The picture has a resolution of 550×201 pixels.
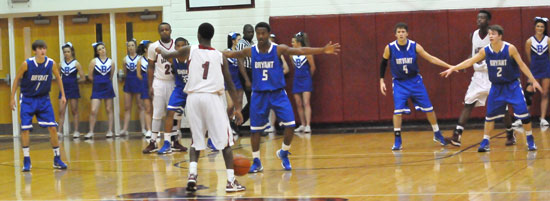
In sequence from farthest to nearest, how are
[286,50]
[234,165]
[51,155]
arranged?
[51,155] → [286,50] → [234,165]

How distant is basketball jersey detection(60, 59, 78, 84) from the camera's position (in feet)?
54.4

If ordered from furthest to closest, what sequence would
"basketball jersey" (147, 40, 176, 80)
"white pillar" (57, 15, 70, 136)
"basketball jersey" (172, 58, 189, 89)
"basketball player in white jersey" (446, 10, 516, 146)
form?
"white pillar" (57, 15, 70, 136)
"basketball jersey" (147, 40, 176, 80)
"basketball player in white jersey" (446, 10, 516, 146)
"basketball jersey" (172, 58, 189, 89)

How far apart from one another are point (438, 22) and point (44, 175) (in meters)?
8.72

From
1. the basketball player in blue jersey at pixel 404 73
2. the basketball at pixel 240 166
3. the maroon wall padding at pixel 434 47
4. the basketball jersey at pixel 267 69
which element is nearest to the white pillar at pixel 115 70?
the maroon wall padding at pixel 434 47

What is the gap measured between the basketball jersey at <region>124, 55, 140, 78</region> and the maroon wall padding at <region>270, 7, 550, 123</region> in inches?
113

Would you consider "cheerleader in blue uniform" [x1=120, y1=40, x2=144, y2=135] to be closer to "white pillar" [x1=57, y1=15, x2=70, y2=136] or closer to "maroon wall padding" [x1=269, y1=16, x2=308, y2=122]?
"white pillar" [x1=57, y1=15, x2=70, y2=136]

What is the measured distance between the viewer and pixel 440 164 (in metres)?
9.74

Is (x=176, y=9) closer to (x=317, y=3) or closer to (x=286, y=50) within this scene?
(x=317, y=3)

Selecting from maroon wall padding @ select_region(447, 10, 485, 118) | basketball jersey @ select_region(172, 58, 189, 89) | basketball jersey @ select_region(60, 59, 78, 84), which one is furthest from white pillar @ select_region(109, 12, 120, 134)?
maroon wall padding @ select_region(447, 10, 485, 118)

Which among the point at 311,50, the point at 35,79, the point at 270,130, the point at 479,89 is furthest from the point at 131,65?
the point at 311,50

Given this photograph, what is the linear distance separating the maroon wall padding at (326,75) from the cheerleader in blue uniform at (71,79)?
4744mm

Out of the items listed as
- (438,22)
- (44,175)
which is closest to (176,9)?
(438,22)

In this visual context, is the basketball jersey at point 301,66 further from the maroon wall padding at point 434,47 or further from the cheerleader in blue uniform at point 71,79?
the cheerleader in blue uniform at point 71,79

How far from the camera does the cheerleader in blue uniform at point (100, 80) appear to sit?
650 inches
